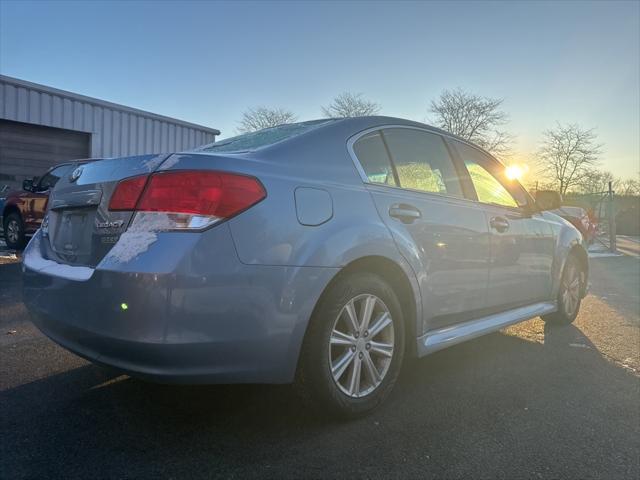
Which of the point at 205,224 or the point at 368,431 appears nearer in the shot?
the point at 205,224

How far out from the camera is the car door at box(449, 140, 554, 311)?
3.59 m

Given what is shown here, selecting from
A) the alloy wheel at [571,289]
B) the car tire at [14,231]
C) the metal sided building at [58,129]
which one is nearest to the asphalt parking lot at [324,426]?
the alloy wheel at [571,289]

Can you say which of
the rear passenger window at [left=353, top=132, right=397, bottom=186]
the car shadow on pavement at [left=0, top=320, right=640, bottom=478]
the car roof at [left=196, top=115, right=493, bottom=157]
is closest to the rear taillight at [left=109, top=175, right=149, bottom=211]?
the car roof at [left=196, top=115, right=493, bottom=157]

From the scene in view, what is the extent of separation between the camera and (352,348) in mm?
2541

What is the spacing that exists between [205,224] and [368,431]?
1.31m

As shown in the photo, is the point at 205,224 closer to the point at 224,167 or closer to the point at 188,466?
the point at 224,167

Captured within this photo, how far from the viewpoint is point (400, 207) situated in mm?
2811

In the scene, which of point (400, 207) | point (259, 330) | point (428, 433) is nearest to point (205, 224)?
point (259, 330)

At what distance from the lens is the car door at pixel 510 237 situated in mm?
3590

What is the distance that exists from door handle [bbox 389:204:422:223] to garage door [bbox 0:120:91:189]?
14174mm

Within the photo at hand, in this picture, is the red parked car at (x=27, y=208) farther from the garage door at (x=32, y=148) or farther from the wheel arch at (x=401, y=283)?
the wheel arch at (x=401, y=283)

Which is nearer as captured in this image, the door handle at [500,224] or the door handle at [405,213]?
the door handle at [405,213]

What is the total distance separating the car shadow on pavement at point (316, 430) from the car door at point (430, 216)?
0.58 metres

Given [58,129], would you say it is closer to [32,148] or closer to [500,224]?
[32,148]
